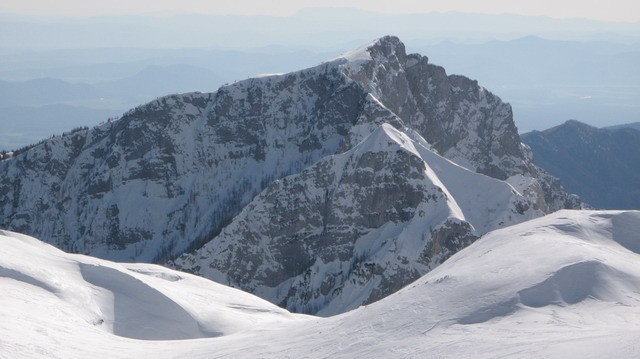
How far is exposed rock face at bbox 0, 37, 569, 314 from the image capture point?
465ft

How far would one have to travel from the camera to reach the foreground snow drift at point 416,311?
187ft

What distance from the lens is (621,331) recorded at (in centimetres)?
5378

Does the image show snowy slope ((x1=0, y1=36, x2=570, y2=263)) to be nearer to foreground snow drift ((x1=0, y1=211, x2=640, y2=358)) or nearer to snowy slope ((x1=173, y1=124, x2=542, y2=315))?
snowy slope ((x1=173, y1=124, x2=542, y2=315))

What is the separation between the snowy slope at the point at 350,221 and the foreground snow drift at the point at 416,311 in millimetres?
52132

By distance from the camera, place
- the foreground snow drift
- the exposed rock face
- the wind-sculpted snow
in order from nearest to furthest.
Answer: the foreground snow drift
the wind-sculpted snow
the exposed rock face

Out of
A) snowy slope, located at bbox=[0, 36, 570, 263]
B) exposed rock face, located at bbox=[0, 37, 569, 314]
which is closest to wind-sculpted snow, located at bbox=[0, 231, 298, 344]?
exposed rock face, located at bbox=[0, 37, 569, 314]

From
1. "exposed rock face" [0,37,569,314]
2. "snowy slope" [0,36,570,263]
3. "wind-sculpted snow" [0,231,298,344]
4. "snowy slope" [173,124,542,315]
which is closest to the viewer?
"wind-sculpted snow" [0,231,298,344]

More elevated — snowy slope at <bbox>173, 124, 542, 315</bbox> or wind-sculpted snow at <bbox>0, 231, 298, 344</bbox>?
wind-sculpted snow at <bbox>0, 231, 298, 344</bbox>

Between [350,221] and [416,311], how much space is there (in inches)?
3400

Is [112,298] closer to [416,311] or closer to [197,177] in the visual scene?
[416,311]

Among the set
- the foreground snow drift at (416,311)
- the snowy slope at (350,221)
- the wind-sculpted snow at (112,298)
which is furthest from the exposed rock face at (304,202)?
the foreground snow drift at (416,311)

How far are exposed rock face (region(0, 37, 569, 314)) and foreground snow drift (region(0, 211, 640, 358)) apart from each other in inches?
2098

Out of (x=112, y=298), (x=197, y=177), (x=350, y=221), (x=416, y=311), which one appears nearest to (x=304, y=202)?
(x=350, y=221)

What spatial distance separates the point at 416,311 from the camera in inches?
2502
